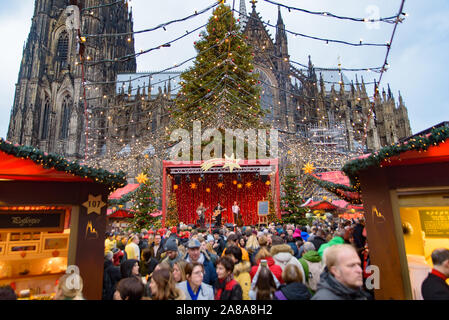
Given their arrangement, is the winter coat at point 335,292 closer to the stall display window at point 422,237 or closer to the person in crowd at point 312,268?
the person in crowd at point 312,268

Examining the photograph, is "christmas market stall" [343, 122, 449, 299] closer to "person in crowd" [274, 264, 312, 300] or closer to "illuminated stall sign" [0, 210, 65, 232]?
"person in crowd" [274, 264, 312, 300]

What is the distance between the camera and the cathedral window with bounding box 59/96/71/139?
34062mm

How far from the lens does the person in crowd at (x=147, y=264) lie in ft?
16.0

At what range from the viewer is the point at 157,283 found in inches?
108

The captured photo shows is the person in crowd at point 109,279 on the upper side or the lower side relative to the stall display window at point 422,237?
lower

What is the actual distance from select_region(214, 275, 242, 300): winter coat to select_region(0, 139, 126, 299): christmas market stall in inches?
99.0

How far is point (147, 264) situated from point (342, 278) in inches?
154

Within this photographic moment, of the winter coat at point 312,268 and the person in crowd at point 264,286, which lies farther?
the winter coat at point 312,268

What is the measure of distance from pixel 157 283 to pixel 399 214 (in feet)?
13.1

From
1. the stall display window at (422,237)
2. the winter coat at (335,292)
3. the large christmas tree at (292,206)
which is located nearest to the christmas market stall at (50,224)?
the winter coat at (335,292)

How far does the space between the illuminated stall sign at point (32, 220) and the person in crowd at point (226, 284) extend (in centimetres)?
344

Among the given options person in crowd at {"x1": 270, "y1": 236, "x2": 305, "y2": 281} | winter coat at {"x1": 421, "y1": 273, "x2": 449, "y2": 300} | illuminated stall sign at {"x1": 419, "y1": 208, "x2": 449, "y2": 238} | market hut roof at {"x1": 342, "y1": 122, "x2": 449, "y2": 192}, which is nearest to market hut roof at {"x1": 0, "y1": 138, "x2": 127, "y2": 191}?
person in crowd at {"x1": 270, "y1": 236, "x2": 305, "y2": 281}
